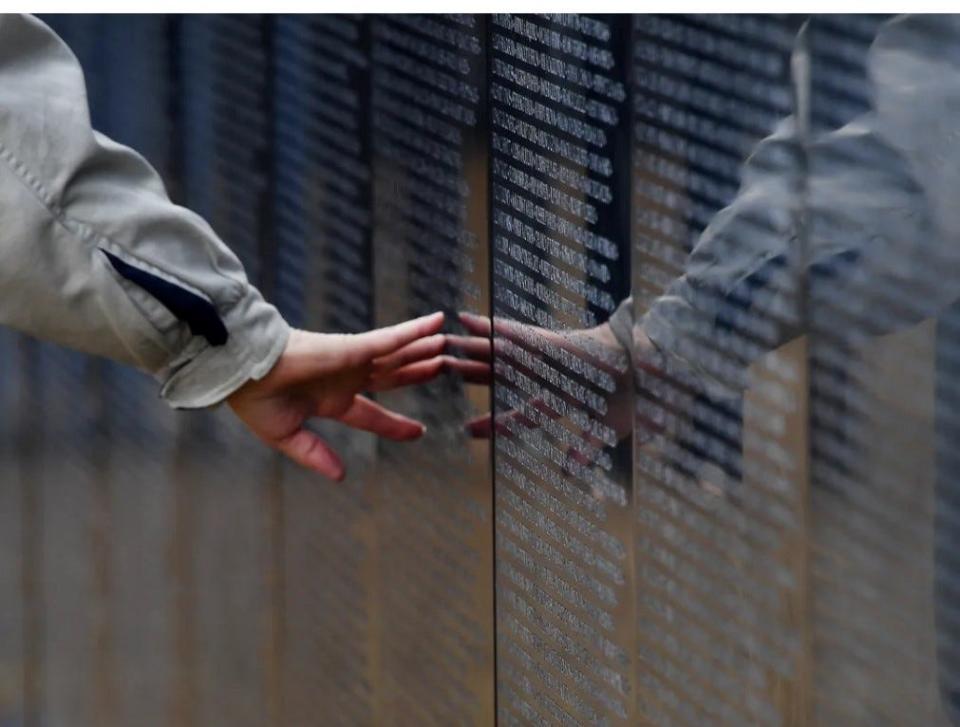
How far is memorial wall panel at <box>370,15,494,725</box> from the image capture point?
1391mm

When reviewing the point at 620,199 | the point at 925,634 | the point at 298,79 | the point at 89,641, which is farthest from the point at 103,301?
the point at 925,634

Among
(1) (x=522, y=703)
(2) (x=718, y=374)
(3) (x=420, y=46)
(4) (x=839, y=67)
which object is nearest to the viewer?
(4) (x=839, y=67)

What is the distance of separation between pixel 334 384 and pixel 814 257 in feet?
2.48

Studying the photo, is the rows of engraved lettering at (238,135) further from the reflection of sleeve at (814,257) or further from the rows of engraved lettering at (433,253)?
the reflection of sleeve at (814,257)

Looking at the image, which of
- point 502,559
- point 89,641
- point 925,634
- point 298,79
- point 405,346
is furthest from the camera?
point 89,641

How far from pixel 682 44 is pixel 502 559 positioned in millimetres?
A: 488

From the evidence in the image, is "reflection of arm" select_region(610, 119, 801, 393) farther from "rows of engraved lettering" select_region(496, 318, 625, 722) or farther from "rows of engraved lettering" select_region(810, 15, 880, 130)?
"rows of engraved lettering" select_region(496, 318, 625, 722)

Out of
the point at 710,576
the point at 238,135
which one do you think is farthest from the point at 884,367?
the point at 238,135

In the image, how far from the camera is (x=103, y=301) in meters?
1.35

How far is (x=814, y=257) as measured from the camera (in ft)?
2.87

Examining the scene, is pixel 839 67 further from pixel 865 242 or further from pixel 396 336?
pixel 396 336

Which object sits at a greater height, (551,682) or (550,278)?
(550,278)

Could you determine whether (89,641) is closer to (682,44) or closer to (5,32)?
(5,32)

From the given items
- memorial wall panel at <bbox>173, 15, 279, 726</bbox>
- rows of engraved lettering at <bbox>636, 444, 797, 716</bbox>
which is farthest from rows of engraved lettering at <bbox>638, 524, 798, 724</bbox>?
memorial wall panel at <bbox>173, 15, 279, 726</bbox>
